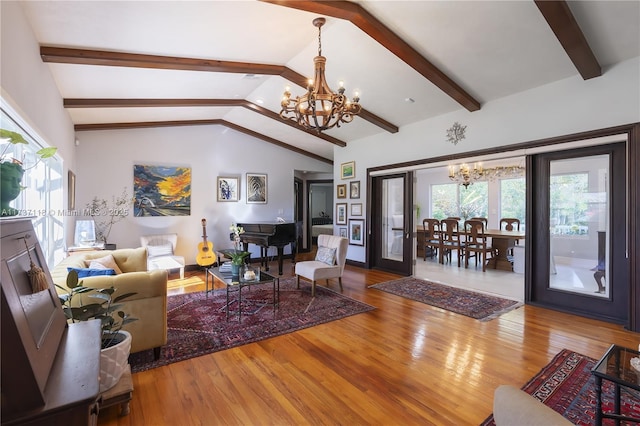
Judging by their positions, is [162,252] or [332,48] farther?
[162,252]

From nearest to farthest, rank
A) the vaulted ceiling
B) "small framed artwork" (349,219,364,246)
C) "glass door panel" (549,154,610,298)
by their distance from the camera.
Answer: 1. the vaulted ceiling
2. "glass door panel" (549,154,610,298)
3. "small framed artwork" (349,219,364,246)

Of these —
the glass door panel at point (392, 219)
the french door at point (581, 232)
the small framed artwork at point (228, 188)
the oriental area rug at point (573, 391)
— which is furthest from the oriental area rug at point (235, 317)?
the small framed artwork at point (228, 188)

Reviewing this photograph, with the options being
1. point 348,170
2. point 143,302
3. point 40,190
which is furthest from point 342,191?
point 40,190

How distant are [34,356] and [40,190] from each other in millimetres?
3371

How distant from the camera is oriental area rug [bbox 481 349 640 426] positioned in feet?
6.48

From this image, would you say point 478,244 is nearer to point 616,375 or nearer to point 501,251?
point 501,251

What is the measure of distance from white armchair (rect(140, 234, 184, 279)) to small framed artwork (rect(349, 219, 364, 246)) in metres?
3.71

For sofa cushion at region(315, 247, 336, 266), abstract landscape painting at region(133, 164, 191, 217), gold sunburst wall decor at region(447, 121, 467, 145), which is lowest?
sofa cushion at region(315, 247, 336, 266)

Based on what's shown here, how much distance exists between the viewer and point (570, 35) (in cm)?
282

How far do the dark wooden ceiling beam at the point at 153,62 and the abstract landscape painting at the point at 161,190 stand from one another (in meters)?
3.32

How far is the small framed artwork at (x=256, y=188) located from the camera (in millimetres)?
7406

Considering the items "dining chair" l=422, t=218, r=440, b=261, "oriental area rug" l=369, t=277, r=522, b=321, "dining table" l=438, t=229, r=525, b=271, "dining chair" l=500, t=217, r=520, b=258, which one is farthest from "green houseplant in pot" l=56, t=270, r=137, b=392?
"dining chair" l=500, t=217, r=520, b=258

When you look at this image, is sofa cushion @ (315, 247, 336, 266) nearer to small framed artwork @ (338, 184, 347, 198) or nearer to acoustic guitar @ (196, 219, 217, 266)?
small framed artwork @ (338, 184, 347, 198)

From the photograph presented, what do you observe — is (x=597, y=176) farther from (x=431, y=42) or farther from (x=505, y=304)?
(x=431, y=42)
